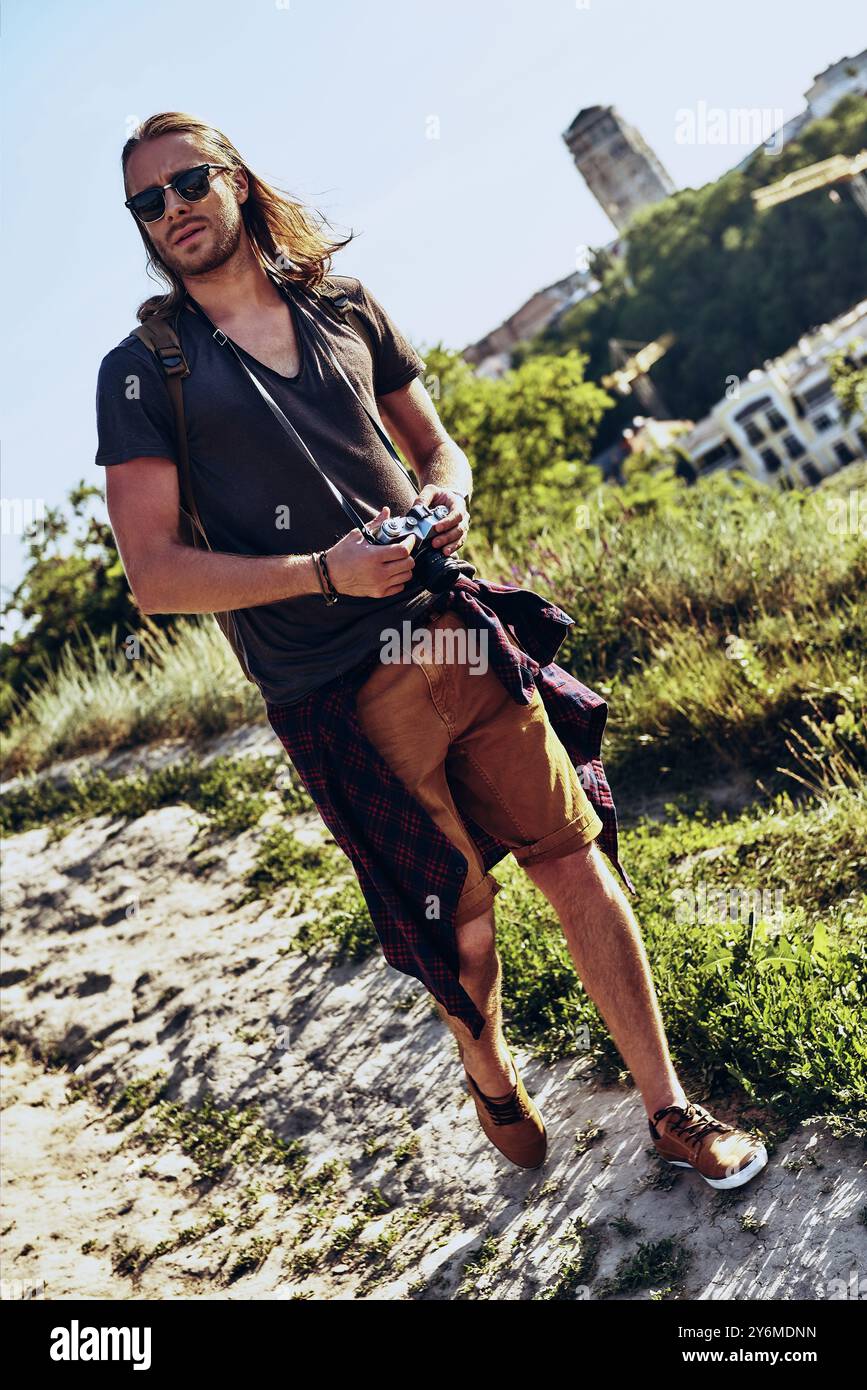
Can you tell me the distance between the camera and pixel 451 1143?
343 centimetres

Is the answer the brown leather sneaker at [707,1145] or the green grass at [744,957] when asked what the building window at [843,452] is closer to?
the green grass at [744,957]

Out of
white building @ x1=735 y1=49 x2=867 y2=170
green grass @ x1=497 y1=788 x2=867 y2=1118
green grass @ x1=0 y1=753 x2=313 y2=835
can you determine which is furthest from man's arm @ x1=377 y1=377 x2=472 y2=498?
white building @ x1=735 y1=49 x2=867 y2=170

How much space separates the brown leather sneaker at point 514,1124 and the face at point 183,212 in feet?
6.43

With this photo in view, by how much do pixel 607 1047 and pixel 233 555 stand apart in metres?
1.80

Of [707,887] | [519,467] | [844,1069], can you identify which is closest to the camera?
[844,1069]

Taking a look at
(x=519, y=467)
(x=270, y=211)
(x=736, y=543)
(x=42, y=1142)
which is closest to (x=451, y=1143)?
(x=42, y=1142)

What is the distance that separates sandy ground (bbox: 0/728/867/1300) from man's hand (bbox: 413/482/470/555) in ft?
5.10

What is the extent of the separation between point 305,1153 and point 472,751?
1.73 m

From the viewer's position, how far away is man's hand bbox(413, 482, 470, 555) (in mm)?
2604

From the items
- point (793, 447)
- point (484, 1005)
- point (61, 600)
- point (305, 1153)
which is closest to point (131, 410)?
point (484, 1005)

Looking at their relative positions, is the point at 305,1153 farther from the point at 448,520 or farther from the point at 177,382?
the point at 177,382

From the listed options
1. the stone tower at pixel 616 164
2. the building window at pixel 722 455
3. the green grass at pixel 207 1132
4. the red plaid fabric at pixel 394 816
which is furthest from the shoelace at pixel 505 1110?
the stone tower at pixel 616 164

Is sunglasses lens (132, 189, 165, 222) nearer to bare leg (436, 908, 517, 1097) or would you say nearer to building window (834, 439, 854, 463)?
bare leg (436, 908, 517, 1097)

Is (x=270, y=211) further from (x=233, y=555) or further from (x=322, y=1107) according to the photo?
(x=322, y=1107)
